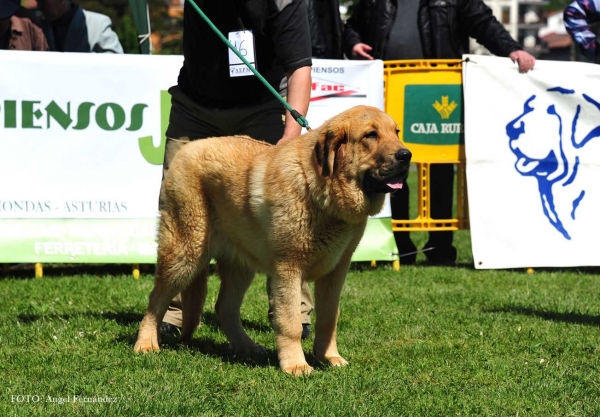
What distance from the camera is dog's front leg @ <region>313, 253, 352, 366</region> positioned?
15.5 ft

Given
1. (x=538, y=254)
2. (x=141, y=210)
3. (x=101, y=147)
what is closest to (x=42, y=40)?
(x=101, y=147)

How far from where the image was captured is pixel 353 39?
9.02 m

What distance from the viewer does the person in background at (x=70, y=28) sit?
9.02m

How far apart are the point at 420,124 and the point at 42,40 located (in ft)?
12.9

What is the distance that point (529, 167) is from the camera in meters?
8.23

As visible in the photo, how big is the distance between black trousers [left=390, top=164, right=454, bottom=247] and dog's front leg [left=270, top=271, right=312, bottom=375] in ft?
14.2

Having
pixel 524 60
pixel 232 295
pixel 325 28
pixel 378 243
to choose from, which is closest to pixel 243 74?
pixel 232 295

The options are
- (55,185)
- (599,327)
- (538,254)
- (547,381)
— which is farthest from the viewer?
(538,254)

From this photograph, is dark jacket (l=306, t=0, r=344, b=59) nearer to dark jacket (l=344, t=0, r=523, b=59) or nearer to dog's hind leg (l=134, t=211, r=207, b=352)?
dark jacket (l=344, t=0, r=523, b=59)

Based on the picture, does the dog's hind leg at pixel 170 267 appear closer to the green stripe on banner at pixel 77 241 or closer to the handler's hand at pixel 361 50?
the green stripe on banner at pixel 77 241

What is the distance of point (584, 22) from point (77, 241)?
575 cm

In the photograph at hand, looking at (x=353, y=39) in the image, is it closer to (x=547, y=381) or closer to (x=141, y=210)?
(x=141, y=210)

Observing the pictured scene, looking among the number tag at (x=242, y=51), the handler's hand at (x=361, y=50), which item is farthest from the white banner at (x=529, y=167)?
the number tag at (x=242, y=51)

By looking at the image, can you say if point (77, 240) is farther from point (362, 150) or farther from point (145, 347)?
point (362, 150)
